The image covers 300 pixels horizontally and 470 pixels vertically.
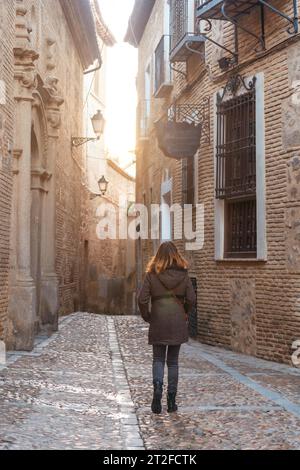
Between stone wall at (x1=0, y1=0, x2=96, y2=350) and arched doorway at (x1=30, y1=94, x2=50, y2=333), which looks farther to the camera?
arched doorway at (x1=30, y1=94, x2=50, y2=333)

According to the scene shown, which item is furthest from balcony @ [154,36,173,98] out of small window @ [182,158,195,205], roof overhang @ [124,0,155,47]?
small window @ [182,158,195,205]

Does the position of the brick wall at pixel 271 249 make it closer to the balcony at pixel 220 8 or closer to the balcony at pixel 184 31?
the balcony at pixel 220 8

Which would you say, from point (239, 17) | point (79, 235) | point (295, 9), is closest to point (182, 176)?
point (239, 17)

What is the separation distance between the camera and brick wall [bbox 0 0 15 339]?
8.85m

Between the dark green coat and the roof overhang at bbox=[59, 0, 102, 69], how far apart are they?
450 inches

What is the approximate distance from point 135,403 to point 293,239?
3845mm

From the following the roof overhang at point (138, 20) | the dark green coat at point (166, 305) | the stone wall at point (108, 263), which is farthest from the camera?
the stone wall at point (108, 263)

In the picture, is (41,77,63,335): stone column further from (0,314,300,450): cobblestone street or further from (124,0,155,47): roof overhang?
(124,0,155,47): roof overhang

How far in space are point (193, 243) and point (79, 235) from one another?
880cm

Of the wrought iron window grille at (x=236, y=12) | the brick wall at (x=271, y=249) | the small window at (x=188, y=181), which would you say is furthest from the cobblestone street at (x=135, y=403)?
the wrought iron window grille at (x=236, y=12)

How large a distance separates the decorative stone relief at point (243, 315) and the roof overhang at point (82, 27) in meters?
8.90

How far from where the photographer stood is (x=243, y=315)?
990 cm

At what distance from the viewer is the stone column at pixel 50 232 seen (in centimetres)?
1235

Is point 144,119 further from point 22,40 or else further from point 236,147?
point 22,40
